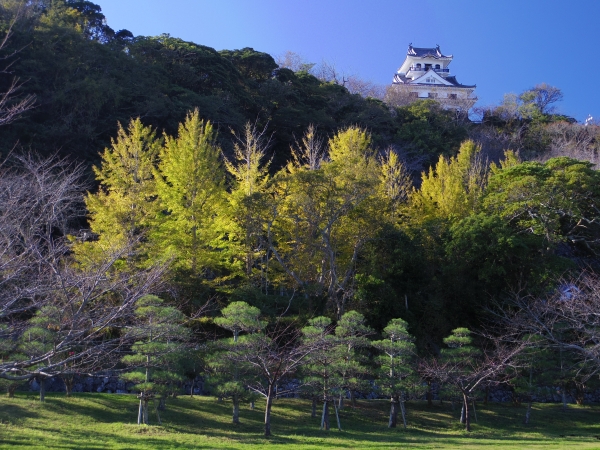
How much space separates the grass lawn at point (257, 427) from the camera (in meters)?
11.6

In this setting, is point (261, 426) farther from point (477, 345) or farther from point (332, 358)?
point (477, 345)

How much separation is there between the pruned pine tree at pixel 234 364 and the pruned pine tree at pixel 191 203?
4.23 meters

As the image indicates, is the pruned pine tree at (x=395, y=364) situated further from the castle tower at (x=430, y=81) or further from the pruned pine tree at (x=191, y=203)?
the castle tower at (x=430, y=81)

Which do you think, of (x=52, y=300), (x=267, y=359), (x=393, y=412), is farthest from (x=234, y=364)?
(x=52, y=300)

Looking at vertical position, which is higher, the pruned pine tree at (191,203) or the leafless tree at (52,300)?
the pruned pine tree at (191,203)

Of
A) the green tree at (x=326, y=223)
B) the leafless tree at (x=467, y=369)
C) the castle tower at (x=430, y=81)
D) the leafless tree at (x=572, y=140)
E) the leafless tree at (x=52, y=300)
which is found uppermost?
the castle tower at (x=430, y=81)

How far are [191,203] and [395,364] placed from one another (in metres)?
8.62

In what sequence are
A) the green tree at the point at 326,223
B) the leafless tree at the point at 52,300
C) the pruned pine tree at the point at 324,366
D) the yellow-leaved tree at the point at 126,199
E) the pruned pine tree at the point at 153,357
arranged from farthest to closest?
1. the green tree at the point at 326,223
2. the yellow-leaved tree at the point at 126,199
3. the pruned pine tree at the point at 324,366
4. the pruned pine tree at the point at 153,357
5. the leafless tree at the point at 52,300

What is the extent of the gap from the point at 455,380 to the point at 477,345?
398 centimetres

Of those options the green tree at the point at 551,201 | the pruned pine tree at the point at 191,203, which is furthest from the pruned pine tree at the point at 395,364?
the green tree at the point at 551,201

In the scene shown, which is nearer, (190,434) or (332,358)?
(190,434)

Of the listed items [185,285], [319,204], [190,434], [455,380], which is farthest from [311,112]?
[190,434]

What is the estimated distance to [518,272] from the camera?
20156 millimetres

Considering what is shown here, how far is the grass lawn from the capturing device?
1160 cm
